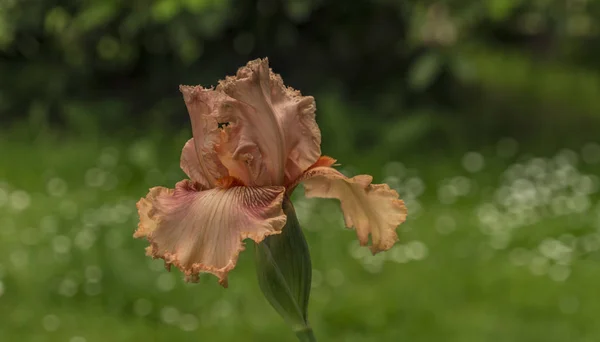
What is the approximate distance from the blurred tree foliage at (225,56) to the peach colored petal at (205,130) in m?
4.52

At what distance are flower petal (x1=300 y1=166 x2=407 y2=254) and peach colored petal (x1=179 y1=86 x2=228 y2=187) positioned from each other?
0.13 meters

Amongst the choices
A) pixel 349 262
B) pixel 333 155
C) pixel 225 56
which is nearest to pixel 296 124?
pixel 349 262

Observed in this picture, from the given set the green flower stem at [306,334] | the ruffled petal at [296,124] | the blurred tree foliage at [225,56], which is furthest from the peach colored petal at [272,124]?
the blurred tree foliage at [225,56]

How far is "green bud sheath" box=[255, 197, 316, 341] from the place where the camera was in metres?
1.21

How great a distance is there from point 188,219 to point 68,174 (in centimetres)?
451

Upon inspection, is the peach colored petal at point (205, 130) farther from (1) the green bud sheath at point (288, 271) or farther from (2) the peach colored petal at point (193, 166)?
(1) the green bud sheath at point (288, 271)

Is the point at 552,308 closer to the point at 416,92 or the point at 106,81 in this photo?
the point at 416,92

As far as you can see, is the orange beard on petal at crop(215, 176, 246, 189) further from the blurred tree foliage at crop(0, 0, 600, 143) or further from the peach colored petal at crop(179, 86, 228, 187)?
the blurred tree foliage at crop(0, 0, 600, 143)

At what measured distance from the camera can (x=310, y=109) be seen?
1.24 metres

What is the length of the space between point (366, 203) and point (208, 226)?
27 centimetres

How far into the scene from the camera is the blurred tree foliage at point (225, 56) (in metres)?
6.18

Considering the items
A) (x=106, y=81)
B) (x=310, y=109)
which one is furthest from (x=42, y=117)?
(x=310, y=109)

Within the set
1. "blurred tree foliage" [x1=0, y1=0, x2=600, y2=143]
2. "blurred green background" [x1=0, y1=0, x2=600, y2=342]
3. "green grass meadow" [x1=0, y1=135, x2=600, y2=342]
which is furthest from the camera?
"blurred tree foliage" [x1=0, y1=0, x2=600, y2=143]

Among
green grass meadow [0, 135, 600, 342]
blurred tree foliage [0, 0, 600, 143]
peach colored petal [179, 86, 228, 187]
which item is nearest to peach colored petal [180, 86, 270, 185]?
peach colored petal [179, 86, 228, 187]
